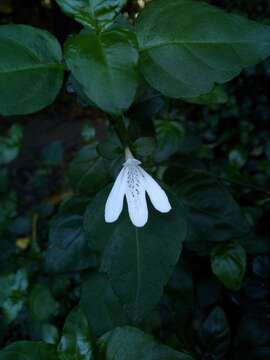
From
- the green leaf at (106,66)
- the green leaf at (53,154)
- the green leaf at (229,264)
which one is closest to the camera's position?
the green leaf at (106,66)

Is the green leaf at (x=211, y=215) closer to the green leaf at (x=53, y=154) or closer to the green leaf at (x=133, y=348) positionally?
the green leaf at (x=133, y=348)

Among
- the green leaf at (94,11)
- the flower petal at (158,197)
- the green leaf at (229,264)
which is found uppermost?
the green leaf at (94,11)

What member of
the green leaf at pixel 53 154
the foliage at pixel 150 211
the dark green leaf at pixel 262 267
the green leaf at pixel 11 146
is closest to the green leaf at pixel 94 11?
the foliage at pixel 150 211

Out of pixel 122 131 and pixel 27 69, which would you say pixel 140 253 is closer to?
pixel 122 131

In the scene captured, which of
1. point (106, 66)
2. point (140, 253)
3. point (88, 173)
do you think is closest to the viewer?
point (106, 66)

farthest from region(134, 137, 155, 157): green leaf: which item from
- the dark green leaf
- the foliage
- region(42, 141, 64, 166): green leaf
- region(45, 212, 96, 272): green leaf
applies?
region(42, 141, 64, 166): green leaf

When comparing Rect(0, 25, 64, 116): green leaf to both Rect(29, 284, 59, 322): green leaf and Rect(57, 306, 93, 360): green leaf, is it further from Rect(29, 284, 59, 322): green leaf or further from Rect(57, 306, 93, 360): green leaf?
Rect(29, 284, 59, 322): green leaf

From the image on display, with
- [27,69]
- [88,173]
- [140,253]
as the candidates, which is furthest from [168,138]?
[27,69]
